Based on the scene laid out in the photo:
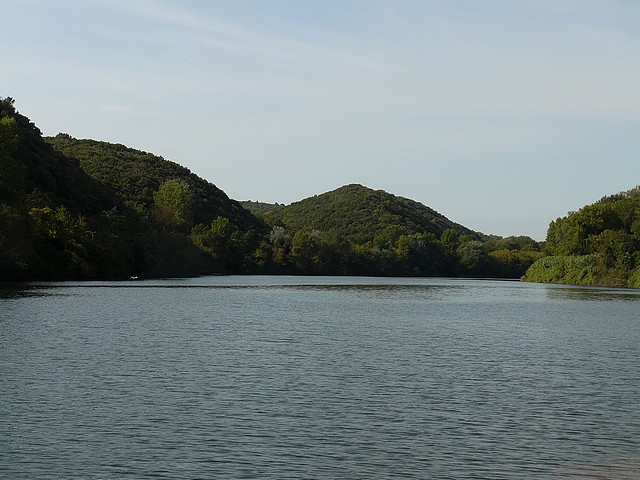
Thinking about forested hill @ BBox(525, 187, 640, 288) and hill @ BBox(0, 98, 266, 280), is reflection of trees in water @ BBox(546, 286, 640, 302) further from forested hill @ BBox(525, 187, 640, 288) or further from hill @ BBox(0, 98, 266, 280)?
hill @ BBox(0, 98, 266, 280)

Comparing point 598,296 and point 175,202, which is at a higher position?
point 175,202

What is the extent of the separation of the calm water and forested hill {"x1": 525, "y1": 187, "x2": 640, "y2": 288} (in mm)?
78869

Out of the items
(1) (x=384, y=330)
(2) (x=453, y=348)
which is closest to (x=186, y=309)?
(1) (x=384, y=330)

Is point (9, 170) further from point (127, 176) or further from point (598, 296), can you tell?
point (127, 176)

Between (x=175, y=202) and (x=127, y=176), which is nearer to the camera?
(x=175, y=202)

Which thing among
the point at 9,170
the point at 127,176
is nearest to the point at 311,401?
the point at 9,170

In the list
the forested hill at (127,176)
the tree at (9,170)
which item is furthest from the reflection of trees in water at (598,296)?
the forested hill at (127,176)

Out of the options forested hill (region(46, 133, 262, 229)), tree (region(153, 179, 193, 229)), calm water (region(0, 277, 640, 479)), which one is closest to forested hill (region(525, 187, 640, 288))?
tree (region(153, 179, 193, 229))

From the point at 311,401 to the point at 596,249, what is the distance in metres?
110

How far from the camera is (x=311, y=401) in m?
21.9

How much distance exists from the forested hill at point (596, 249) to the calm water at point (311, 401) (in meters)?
78.9

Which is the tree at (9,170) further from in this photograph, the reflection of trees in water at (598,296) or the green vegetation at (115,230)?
the reflection of trees in water at (598,296)

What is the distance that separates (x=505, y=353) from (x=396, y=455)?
18251mm

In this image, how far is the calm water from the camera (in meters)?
15.6
